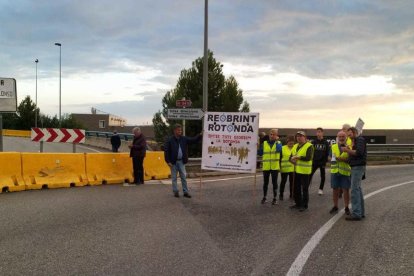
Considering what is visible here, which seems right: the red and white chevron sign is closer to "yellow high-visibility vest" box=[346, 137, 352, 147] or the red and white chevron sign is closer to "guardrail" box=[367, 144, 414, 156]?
"yellow high-visibility vest" box=[346, 137, 352, 147]

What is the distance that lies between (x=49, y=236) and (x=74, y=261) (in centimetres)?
146

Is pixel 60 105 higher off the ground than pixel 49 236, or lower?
higher

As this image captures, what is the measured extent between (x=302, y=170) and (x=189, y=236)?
3.52 meters

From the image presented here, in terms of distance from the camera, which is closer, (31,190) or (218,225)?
(218,225)

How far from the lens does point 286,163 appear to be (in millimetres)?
10734

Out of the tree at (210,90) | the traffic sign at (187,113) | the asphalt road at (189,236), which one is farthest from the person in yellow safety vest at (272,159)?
the tree at (210,90)

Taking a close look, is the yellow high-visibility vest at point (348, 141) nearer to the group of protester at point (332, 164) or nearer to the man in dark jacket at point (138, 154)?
the group of protester at point (332, 164)

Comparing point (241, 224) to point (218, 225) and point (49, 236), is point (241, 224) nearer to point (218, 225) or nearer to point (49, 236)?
point (218, 225)

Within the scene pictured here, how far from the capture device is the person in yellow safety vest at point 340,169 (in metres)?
8.79

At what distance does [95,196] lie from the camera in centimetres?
1091

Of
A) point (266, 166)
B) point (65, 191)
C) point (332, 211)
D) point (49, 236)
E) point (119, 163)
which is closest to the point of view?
point (49, 236)

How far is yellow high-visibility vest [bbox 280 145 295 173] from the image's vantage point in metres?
10.7

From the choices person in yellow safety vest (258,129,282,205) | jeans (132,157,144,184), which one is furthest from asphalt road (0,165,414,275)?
jeans (132,157,144,184)

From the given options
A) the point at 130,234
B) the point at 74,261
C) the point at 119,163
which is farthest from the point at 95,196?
the point at 74,261
